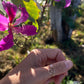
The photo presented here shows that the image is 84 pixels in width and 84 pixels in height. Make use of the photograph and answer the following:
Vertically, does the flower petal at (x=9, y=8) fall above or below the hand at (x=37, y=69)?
above

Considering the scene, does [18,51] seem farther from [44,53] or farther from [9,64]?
[44,53]

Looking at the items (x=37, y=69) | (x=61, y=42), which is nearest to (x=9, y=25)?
(x=37, y=69)

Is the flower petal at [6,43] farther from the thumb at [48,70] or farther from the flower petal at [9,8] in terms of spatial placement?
the thumb at [48,70]

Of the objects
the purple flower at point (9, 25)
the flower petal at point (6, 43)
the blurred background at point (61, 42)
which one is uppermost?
the purple flower at point (9, 25)

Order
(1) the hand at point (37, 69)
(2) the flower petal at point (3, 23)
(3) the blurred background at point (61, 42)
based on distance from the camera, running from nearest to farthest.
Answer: (2) the flower petal at point (3, 23), (1) the hand at point (37, 69), (3) the blurred background at point (61, 42)

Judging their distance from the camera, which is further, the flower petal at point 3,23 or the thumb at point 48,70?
the thumb at point 48,70

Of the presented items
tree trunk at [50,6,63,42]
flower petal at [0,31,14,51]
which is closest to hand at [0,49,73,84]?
flower petal at [0,31,14,51]

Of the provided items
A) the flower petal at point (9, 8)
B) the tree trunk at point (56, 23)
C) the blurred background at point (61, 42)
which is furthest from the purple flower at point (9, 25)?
the tree trunk at point (56, 23)

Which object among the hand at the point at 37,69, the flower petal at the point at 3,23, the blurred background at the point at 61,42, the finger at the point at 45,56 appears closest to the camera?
the flower petal at the point at 3,23
